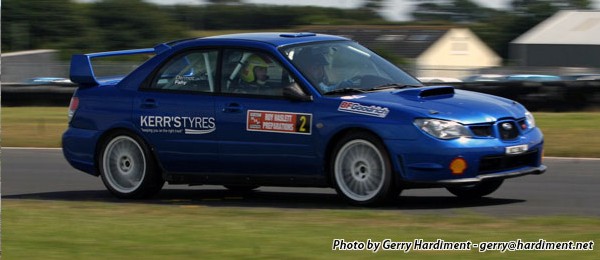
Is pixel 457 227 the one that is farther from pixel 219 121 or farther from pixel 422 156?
pixel 219 121

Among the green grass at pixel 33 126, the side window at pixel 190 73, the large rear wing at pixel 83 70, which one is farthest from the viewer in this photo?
the green grass at pixel 33 126

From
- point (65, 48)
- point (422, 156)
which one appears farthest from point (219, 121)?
point (65, 48)

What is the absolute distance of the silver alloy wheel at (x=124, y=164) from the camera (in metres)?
9.92

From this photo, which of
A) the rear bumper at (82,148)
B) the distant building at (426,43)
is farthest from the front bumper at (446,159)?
the distant building at (426,43)

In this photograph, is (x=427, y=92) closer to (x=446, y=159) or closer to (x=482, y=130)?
(x=482, y=130)

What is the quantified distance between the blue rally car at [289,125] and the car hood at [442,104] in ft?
0.04

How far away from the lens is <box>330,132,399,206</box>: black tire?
28.0ft

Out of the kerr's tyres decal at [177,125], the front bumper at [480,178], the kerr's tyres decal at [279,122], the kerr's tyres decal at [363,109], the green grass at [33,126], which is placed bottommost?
the green grass at [33,126]

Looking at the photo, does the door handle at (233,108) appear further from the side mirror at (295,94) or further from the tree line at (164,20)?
the tree line at (164,20)

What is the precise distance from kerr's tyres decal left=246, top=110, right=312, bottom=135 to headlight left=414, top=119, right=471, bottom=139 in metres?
0.99

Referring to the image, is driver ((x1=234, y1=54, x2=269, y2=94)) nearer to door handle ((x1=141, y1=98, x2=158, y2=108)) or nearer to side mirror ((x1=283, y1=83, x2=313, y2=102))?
side mirror ((x1=283, y1=83, x2=313, y2=102))

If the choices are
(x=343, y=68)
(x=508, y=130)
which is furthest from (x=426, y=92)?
(x=343, y=68)

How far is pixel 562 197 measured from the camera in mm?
9414

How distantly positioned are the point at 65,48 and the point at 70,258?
64.0m
